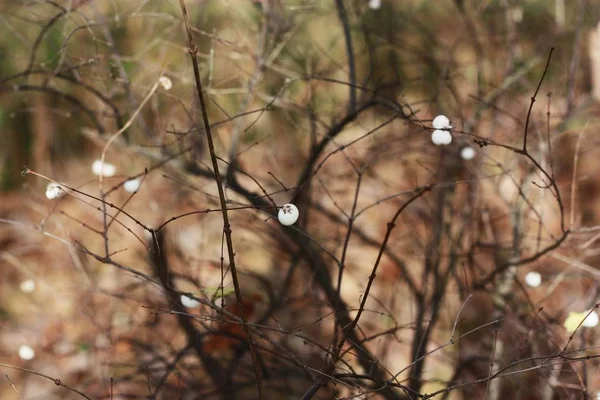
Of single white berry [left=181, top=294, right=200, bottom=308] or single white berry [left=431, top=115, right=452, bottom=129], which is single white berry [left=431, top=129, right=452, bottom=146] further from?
single white berry [left=181, top=294, right=200, bottom=308]

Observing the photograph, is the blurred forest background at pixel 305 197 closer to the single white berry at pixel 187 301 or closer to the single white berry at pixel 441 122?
the single white berry at pixel 187 301

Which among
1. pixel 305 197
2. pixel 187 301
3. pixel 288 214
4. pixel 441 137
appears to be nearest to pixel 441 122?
pixel 441 137

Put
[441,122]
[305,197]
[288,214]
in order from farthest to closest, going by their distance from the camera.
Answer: [305,197] → [441,122] → [288,214]

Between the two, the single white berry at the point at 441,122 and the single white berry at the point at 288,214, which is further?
the single white berry at the point at 441,122

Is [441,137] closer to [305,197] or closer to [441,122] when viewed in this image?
[441,122]

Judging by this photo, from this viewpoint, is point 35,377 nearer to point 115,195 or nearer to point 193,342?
point 115,195

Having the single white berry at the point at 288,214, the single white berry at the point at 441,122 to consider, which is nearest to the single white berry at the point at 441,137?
the single white berry at the point at 441,122

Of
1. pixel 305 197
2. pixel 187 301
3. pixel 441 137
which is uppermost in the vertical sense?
pixel 305 197

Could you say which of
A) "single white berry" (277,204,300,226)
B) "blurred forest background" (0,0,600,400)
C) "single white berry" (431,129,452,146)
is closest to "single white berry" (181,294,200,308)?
"blurred forest background" (0,0,600,400)

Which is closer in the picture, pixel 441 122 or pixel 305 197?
pixel 441 122

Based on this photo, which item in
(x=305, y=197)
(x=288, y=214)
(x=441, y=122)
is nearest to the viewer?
(x=288, y=214)
